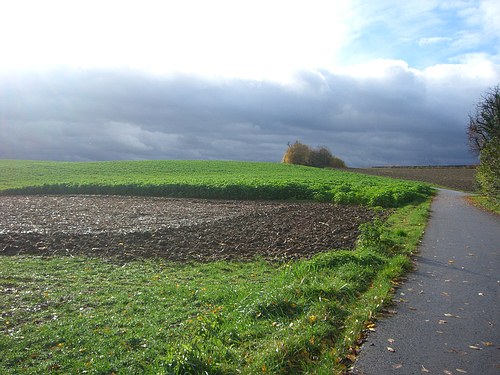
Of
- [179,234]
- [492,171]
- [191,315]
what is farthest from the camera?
[492,171]

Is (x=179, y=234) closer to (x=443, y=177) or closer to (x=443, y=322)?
(x=443, y=322)

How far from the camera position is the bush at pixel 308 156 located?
99.1m

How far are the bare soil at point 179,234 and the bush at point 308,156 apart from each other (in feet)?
251

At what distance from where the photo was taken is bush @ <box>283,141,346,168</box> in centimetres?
9912

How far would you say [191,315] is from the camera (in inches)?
294

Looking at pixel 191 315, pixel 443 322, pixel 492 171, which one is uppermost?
pixel 492 171

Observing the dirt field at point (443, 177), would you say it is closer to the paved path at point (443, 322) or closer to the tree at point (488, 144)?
the tree at point (488, 144)

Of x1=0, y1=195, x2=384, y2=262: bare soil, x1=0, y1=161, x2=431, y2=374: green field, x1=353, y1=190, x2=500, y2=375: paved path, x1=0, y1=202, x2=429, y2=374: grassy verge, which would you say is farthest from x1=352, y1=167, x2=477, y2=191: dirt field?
x1=0, y1=202, x2=429, y2=374: grassy verge

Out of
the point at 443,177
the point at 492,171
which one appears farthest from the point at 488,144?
the point at 443,177

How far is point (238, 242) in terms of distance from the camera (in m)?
14.4

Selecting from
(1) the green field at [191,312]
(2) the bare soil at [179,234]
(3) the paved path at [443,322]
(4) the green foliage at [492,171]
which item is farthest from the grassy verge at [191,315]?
(4) the green foliage at [492,171]

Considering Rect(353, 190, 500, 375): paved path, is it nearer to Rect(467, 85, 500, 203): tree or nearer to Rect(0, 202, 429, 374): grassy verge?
Rect(0, 202, 429, 374): grassy verge

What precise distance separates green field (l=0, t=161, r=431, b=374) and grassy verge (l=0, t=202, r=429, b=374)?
18mm

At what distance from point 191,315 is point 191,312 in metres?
0.07
